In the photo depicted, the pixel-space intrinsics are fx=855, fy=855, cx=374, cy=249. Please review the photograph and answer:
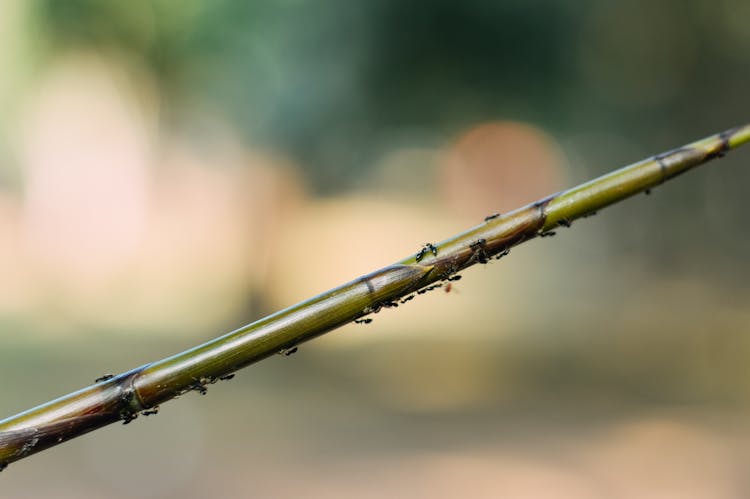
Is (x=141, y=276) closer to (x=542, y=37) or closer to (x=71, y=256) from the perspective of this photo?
(x=71, y=256)

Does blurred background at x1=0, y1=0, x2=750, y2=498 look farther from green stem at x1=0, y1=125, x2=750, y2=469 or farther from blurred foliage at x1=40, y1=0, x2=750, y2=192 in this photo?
green stem at x1=0, y1=125, x2=750, y2=469

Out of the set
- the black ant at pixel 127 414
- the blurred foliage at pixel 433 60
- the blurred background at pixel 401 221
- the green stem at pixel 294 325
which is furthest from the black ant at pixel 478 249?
the blurred foliage at pixel 433 60

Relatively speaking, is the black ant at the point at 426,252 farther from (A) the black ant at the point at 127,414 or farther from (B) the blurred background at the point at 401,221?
(B) the blurred background at the point at 401,221

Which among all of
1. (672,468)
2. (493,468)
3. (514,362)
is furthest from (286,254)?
(672,468)

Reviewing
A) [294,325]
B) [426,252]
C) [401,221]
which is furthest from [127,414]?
[401,221]

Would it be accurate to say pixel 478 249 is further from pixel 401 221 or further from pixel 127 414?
pixel 401 221
